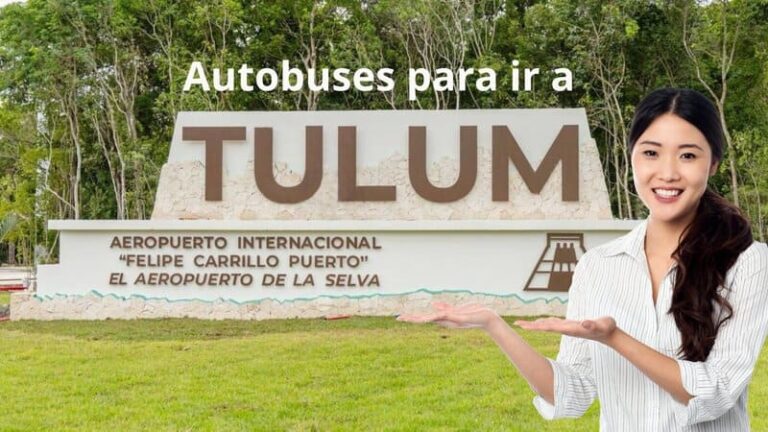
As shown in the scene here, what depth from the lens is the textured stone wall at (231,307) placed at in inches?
419

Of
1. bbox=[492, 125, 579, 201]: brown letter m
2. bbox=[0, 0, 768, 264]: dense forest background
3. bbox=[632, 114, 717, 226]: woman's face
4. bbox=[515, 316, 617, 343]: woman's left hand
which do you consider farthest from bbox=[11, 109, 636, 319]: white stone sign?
bbox=[515, 316, 617, 343]: woman's left hand

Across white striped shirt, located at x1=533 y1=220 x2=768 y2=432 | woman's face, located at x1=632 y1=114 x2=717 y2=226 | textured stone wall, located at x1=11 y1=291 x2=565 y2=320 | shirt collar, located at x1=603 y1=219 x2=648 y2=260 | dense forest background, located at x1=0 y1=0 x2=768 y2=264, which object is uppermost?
dense forest background, located at x1=0 y1=0 x2=768 y2=264

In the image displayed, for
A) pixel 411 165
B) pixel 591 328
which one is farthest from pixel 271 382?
pixel 411 165

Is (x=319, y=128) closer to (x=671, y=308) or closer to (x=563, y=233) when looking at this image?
(x=563, y=233)

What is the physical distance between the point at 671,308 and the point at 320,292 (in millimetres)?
9583

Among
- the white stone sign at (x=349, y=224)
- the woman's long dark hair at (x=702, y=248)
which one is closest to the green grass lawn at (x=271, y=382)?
the white stone sign at (x=349, y=224)

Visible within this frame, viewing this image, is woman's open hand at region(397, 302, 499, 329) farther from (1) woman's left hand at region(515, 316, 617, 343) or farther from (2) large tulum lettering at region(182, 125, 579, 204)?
(2) large tulum lettering at region(182, 125, 579, 204)

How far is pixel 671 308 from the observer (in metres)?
1.30

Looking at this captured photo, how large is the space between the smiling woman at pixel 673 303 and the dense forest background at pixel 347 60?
53.3 ft

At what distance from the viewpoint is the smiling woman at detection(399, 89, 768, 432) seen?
125cm

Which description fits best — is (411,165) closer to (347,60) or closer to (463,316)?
(347,60)

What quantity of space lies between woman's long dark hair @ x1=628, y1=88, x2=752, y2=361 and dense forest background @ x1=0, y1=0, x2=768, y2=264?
1623 centimetres

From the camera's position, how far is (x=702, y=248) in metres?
1.31

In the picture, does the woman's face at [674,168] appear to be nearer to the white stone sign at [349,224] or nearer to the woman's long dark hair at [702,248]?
the woman's long dark hair at [702,248]
